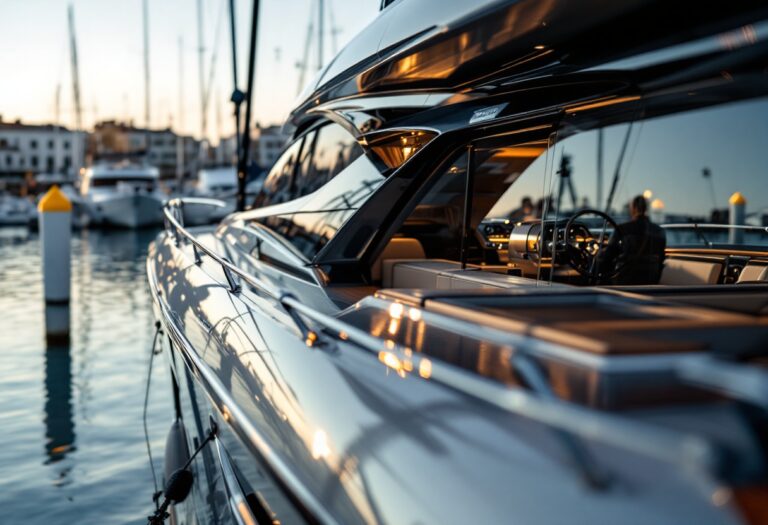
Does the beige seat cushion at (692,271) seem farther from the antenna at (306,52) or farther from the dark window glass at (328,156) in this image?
the antenna at (306,52)

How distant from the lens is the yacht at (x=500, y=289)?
46.9 inches

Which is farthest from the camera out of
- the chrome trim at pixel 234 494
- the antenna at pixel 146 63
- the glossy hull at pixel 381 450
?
the antenna at pixel 146 63

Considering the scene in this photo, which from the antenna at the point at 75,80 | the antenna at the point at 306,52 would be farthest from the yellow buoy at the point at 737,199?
the antenna at the point at 75,80

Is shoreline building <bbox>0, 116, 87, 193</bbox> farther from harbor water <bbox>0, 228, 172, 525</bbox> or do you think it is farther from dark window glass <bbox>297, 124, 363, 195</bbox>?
dark window glass <bbox>297, 124, 363, 195</bbox>

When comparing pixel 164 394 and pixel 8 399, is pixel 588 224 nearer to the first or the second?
pixel 164 394

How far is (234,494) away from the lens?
2.53 m

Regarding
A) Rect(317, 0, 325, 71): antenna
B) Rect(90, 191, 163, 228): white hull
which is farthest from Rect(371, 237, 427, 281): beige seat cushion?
Rect(90, 191, 163, 228): white hull

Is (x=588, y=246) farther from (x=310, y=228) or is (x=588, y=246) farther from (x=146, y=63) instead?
(x=146, y=63)

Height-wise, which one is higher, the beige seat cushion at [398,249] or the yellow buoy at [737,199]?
the yellow buoy at [737,199]

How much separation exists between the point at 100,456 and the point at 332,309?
2.91 m

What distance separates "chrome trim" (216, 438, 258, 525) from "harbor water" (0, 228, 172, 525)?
2.06 metres

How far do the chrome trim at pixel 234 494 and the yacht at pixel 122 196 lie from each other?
2775 cm

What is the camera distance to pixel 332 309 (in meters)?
3.28

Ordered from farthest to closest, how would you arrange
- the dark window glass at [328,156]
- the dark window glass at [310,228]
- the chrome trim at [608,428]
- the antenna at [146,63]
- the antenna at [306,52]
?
1. the antenna at [146,63]
2. the antenna at [306,52]
3. the dark window glass at [328,156]
4. the dark window glass at [310,228]
5. the chrome trim at [608,428]
